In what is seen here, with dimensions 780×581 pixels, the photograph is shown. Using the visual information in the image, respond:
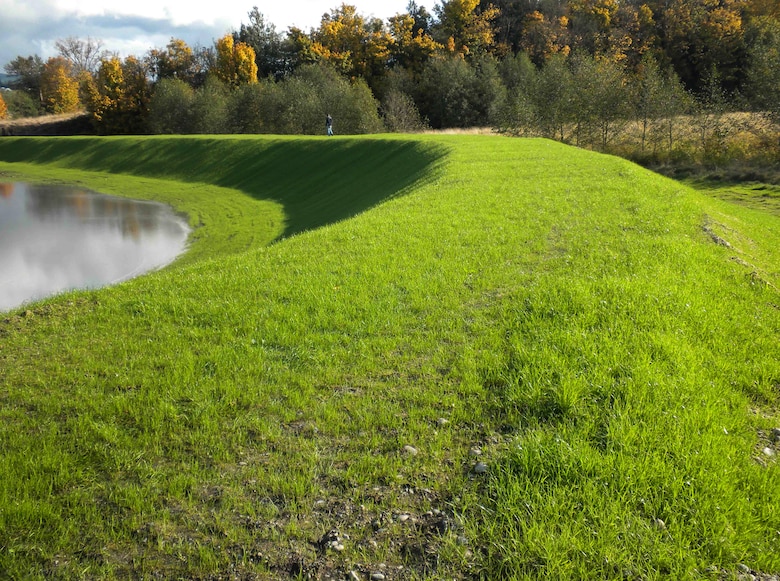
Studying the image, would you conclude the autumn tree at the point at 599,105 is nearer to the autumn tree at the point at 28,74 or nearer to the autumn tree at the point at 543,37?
the autumn tree at the point at 543,37

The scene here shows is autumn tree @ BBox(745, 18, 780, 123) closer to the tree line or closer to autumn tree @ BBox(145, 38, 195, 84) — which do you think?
the tree line

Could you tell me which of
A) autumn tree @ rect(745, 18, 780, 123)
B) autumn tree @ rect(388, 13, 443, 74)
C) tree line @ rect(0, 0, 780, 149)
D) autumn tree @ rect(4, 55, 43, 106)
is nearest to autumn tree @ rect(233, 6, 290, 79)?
tree line @ rect(0, 0, 780, 149)

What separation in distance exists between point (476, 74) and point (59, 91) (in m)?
78.1

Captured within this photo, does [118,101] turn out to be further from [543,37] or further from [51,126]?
[543,37]

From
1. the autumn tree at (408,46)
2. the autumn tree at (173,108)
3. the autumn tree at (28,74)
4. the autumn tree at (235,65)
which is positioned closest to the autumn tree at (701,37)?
the autumn tree at (408,46)

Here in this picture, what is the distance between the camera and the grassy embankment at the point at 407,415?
369cm

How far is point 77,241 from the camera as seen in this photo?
25.7m

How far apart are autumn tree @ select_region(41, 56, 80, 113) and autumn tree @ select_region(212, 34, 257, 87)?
35.7 m

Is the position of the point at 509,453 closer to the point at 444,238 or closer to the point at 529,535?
the point at 529,535

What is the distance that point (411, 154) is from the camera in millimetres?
30562

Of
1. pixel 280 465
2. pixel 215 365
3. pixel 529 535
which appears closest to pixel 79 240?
pixel 215 365

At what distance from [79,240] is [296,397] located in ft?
81.9

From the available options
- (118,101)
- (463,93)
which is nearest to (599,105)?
(463,93)

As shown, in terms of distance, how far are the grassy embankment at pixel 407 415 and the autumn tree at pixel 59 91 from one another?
4214 inches
